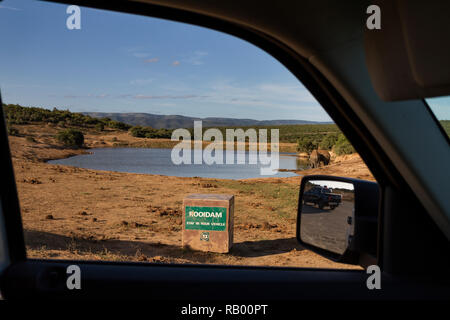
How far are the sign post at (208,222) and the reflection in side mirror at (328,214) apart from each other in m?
5.28

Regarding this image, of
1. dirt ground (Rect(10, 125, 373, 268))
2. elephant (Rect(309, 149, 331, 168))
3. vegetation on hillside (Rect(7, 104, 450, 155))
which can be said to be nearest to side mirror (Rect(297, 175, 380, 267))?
dirt ground (Rect(10, 125, 373, 268))

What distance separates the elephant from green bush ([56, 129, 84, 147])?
22308 millimetres

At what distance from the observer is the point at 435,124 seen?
1.30m

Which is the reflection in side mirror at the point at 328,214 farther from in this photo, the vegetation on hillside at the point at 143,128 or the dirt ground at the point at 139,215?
the vegetation on hillside at the point at 143,128

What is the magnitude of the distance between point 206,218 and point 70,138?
30.0m

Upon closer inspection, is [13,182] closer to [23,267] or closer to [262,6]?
[23,267]

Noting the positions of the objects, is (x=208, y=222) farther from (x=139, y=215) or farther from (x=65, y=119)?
(x=65, y=119)

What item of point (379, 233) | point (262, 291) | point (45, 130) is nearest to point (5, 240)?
point (262, 291)

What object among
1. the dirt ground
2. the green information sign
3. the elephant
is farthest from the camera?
the elephant

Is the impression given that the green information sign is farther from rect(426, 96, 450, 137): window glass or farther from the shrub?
the shrub

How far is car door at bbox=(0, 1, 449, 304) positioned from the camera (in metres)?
1.35

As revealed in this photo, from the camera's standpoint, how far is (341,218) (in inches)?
62.6

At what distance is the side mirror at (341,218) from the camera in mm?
1529

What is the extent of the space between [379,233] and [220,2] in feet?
3.68
